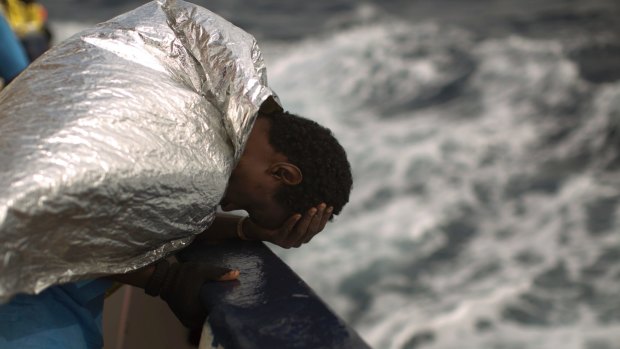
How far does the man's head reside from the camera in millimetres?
1529

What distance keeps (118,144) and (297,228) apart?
1.45 feet

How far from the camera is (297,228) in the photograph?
158cm

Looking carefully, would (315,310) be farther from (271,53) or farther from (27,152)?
(271,53)

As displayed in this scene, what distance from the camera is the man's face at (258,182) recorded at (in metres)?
1.52

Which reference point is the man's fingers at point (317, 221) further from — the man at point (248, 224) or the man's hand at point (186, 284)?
the man's hand at point (186, 284)

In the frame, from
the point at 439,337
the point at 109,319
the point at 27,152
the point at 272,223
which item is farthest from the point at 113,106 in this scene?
the point at 439,337

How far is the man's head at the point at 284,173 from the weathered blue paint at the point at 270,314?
0.37 ft

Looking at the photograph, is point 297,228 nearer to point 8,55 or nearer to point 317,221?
point 317,221

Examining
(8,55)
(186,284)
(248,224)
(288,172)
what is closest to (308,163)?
(288,172)

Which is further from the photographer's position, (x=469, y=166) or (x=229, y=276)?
(x=469, y=166)

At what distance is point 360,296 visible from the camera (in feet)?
16.0

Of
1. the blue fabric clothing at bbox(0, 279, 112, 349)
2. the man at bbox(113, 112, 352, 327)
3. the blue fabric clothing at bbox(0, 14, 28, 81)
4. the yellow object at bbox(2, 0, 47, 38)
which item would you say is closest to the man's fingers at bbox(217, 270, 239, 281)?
the man at bbox(113, 112, 352, 327)

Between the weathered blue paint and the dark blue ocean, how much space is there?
9.91ft

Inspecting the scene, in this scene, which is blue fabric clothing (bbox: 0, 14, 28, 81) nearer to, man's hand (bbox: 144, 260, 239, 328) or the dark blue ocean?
man's hand (bbox: 144, 260, 239, 328)
